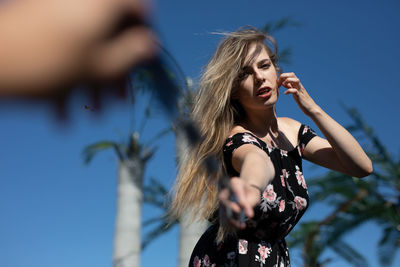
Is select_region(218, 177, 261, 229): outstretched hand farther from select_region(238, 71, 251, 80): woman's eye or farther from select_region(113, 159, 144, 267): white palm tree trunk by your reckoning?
select_region(113, 159, 144, 267): white palm tree trunk

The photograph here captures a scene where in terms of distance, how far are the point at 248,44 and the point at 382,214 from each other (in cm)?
1138

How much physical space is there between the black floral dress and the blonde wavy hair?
0.43 ft

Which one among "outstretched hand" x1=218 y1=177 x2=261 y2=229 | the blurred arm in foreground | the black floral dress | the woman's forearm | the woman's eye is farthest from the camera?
the woman's eye

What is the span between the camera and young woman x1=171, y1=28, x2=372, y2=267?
2.28 metres

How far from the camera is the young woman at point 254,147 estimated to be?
2.28 m

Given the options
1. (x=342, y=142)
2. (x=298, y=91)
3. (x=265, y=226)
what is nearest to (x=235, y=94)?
(x=298, y=91)

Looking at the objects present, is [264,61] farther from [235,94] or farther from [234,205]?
[234,205]

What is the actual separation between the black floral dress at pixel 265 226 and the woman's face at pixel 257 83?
0.21 metres

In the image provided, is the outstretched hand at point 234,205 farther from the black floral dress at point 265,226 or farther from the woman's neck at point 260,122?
the woman's neck at point 260,122

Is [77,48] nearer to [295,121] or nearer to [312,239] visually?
[295,121]

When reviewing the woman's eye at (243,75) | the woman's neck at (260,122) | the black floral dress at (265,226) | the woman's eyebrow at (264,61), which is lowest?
the black floral dress at (265,226)

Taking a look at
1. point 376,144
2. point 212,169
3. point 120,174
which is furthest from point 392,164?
point 212,169

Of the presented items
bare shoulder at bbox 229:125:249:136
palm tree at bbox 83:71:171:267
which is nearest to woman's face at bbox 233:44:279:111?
bare shoulder at bbox 229:125:249:136

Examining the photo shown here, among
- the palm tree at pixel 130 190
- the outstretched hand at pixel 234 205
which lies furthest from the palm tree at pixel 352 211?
the outstretched hand at pixel 234 205
